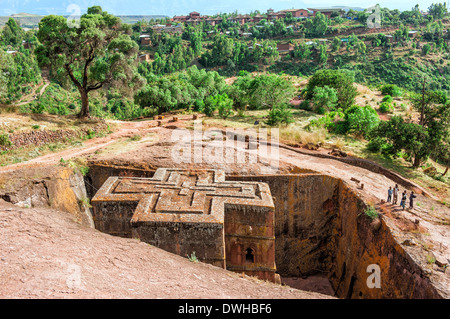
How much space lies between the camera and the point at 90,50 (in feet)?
64.8

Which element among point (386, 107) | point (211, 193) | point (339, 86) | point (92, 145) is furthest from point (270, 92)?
point (211, 193)

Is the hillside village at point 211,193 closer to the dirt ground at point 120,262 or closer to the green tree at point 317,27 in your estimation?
the dirt ground at point 120,262

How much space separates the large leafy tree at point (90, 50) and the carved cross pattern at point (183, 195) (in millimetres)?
10046

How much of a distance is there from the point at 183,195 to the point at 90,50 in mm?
13423

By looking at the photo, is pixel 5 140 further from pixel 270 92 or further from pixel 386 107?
pixel 386 107

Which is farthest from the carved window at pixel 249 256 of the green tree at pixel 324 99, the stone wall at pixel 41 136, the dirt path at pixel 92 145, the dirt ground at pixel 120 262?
the green tree at pixel 324 99

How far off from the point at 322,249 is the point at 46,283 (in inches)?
454

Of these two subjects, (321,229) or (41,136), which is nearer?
(321,229)

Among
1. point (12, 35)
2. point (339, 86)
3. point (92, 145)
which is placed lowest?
point (92, 145)

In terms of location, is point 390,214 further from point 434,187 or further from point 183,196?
point 183,196

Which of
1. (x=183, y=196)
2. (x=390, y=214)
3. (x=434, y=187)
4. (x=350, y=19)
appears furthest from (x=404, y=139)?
(x=350, y=19)

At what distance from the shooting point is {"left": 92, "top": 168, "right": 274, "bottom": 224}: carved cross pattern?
977 centimetres

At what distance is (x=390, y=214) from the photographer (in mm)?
11484
